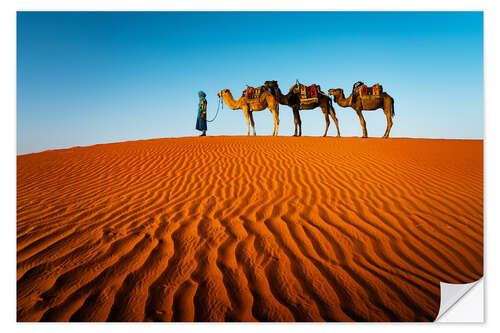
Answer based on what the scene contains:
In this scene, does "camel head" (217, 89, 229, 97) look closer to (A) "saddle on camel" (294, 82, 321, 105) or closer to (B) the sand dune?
→ (A) "saddle on camel" (294, 82, 321, 105)

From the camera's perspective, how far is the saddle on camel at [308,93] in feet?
51.2

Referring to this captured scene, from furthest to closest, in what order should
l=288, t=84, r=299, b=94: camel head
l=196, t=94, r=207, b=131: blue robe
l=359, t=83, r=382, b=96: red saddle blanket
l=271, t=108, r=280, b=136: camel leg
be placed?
1. l=271, t=108, r=280, b=136: camel leg
2. l=288, t=84, r=299, b=94: camel head
3. l=196, t=94, r=207, b=131: blue robe
4. l=359, t=83, r=382, b=96: red saddle blanket

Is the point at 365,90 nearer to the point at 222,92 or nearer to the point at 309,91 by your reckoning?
the point at 309,91

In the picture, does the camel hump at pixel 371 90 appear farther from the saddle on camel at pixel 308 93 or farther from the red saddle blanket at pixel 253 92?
the red saddle blanket at pixel 253 92

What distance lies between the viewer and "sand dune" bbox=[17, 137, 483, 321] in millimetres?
1998

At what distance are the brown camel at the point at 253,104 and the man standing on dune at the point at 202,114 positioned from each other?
4.62 ft

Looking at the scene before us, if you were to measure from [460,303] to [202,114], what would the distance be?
15.1 meters

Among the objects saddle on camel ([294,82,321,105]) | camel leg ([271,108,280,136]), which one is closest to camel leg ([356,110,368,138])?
saddle on camel ([294,82,321,105])

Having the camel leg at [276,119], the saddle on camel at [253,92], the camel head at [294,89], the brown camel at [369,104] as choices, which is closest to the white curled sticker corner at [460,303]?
the brown camel at [369,104]

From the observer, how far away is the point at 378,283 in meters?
2.26

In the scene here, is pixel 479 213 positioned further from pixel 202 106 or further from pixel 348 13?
pixel 202 106

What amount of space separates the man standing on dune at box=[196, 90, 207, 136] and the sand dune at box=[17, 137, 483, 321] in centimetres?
1052
